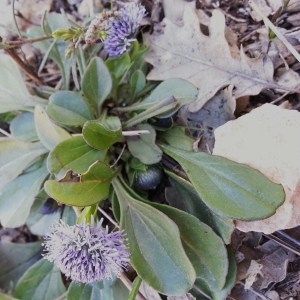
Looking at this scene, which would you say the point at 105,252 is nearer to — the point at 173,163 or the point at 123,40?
the point at 173,163

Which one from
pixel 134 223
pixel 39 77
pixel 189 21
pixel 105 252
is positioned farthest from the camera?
pixel 39 77

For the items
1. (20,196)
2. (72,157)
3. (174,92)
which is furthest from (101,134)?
(20,196)

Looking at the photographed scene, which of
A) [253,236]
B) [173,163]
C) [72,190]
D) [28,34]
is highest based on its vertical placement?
[28,34]

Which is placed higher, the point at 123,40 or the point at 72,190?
the point at 123,40

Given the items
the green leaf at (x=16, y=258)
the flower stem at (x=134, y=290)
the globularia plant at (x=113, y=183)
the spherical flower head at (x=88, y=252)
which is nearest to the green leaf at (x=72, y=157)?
the globularia plant at (x=113, y=183)

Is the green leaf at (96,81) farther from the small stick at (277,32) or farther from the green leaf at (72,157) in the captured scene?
the small stick at (277,32)

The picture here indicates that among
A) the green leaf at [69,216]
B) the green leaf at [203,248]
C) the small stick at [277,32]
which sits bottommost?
the green leaf at [69,216]

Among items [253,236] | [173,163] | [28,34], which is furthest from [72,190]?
[28,34]

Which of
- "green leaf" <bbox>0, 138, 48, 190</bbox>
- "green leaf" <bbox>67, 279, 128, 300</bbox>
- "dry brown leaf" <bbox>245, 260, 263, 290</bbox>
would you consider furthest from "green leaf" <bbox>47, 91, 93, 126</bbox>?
"dry brown leaf" <bbox>245, 260, 263, 290</bbox>
